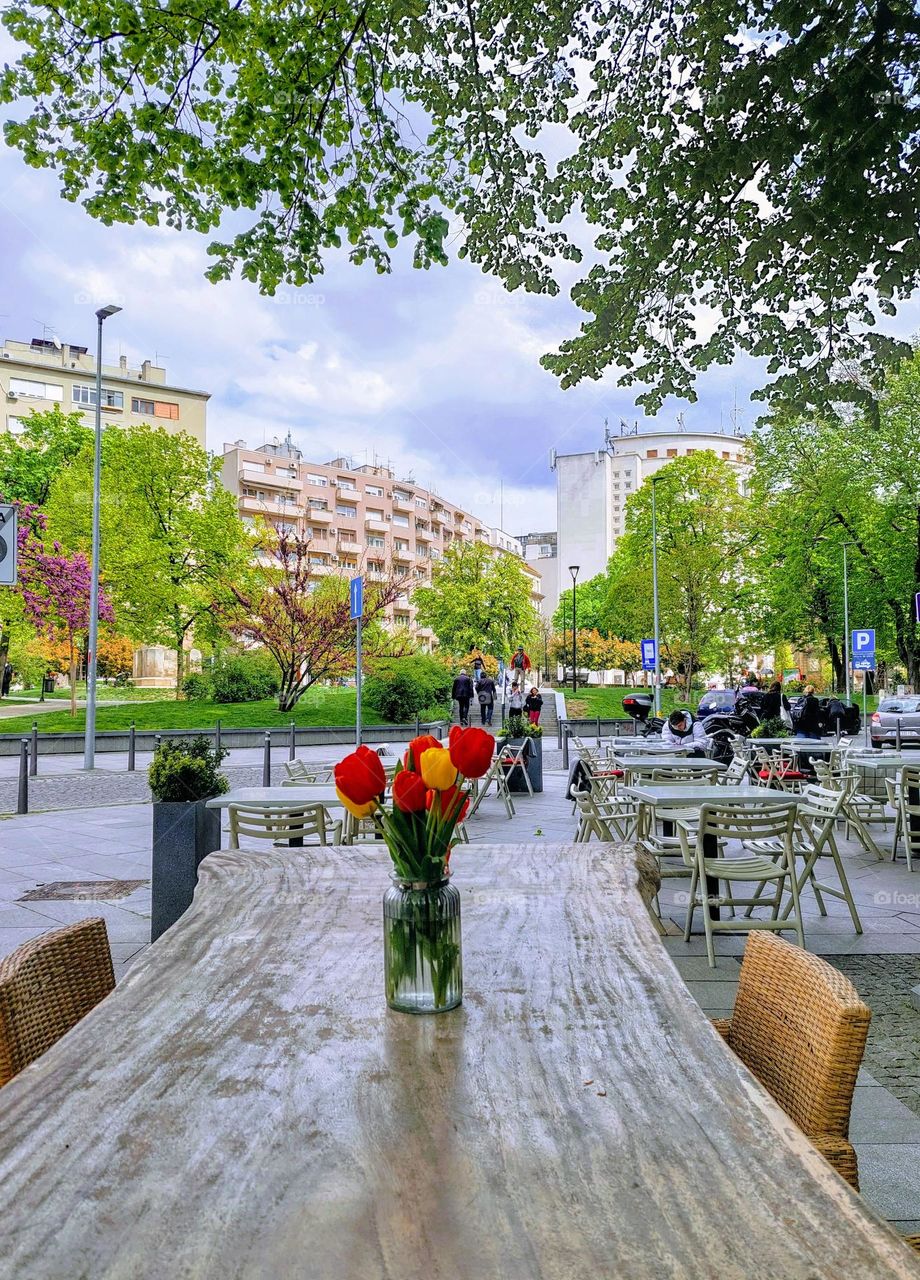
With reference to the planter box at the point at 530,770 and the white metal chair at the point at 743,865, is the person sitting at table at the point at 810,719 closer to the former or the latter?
the planter box at the point at 530,770

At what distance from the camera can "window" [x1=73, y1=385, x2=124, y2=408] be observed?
57062 millimetres

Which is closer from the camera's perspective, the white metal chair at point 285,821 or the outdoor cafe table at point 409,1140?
the outdoor cafe table at point 409,1140

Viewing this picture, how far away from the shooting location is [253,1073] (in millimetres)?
1474

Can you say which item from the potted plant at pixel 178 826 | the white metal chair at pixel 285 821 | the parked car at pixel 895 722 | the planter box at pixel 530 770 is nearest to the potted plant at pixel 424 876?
the white metal chair at pixel 285 821

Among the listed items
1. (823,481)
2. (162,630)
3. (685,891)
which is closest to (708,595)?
(823,481)

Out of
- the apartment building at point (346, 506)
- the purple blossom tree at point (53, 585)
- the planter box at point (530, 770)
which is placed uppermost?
the apartment building at point (346, 506)

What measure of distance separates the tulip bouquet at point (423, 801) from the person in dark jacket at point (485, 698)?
2945cm

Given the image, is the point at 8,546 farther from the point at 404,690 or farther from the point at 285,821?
the point at 404,690

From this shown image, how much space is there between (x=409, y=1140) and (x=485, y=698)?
30936 mm

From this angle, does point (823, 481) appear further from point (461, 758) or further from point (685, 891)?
point (461, 758)

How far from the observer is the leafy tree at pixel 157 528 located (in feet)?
92.6

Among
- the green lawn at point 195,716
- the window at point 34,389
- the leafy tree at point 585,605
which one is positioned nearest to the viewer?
the green lawn at point 195,716

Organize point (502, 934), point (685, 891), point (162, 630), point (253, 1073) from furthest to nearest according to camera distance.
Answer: point (162, 630) < point (685, 891) < point (502, 934) < point (253, 1073)

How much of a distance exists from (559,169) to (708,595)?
108 feet
